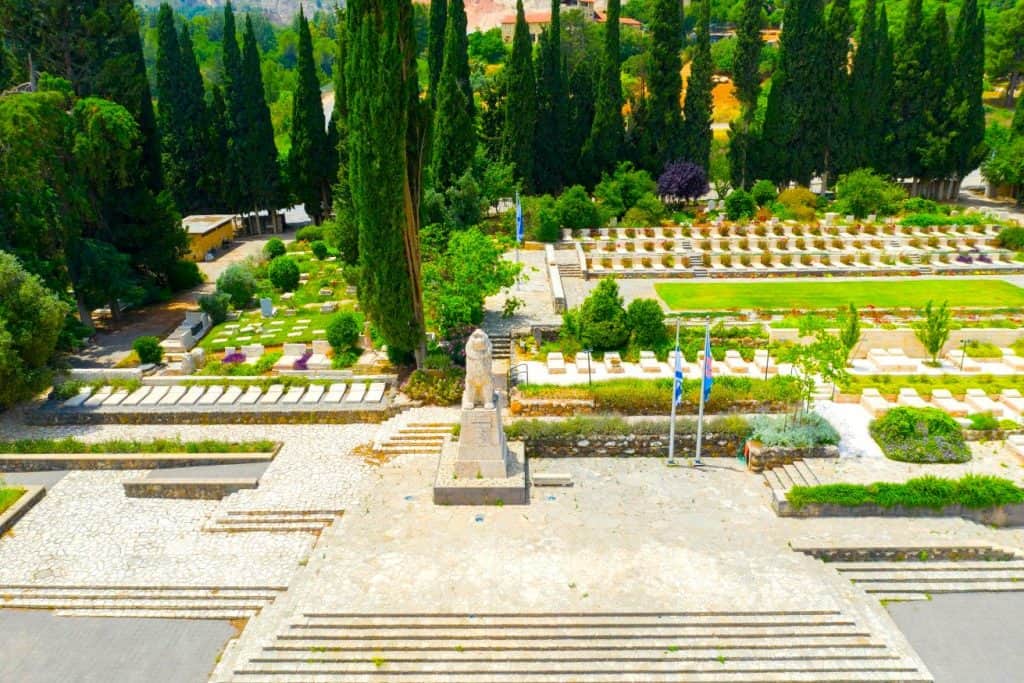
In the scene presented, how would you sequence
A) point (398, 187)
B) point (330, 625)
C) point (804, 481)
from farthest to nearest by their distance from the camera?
point (398, 187) < point (804, 481) < point (330, 625)

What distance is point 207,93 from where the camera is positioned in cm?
4969

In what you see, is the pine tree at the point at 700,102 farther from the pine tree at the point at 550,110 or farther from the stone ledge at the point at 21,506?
the stone ledge at the point at 21,506

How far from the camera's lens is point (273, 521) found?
1684 cm

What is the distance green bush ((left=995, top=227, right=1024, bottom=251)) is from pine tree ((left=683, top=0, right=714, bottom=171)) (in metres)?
16.1

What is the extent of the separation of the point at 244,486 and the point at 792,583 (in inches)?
458

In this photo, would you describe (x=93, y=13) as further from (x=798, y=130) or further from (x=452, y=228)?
(x=798, y=130)

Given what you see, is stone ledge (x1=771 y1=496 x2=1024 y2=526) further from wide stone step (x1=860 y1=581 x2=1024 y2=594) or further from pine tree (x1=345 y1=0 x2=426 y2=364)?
pine tree (x1=345 y1=0 x2=426 y2=364)

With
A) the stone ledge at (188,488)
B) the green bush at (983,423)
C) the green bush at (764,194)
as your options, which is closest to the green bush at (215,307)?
the stone ledge at (188,488)

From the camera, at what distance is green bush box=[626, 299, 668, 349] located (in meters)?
25.1

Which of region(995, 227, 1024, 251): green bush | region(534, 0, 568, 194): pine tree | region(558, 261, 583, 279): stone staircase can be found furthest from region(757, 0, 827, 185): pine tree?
region(558, 261, 583, 279): stone staircase

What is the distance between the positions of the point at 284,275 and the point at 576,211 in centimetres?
1503

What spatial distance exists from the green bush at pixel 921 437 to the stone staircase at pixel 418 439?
409 inches

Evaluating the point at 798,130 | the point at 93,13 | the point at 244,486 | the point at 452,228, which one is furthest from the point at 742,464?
the point at 798,130

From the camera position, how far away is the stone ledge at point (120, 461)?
19375 millimetres
